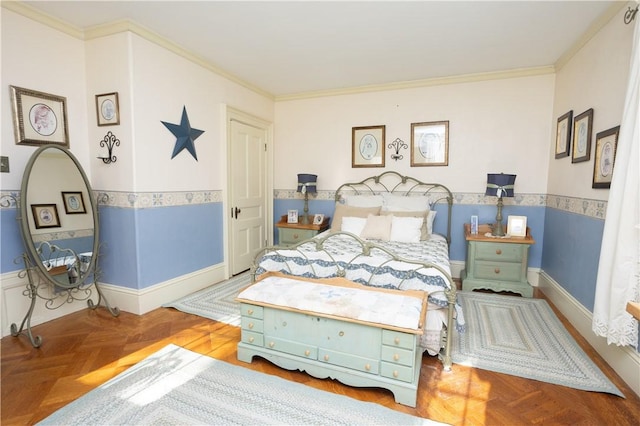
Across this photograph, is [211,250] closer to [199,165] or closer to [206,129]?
[199,165]

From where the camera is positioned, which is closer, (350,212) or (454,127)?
(350,212)

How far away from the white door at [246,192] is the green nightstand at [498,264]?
290 cm

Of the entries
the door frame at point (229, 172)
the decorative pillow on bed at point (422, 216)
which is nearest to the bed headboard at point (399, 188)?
the decorative pillow on bed at point (422, 216)

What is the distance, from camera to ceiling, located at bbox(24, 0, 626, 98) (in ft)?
8.35

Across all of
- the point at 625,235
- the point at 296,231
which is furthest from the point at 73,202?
the point at 625,235

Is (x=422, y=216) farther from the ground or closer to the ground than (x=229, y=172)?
closer to the ground

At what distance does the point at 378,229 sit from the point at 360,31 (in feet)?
6.51

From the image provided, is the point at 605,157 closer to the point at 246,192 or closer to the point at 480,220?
the point at 480,220

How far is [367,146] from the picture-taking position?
15.0 feet

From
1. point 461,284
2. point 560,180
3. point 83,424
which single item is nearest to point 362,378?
point 83,424

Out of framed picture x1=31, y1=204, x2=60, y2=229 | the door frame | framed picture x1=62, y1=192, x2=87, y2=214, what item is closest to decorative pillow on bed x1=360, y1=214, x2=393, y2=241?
the door frame

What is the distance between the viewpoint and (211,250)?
3.90m

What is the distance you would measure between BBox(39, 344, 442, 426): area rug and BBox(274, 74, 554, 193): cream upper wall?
3.20m

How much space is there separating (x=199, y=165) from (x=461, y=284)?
3.48m
